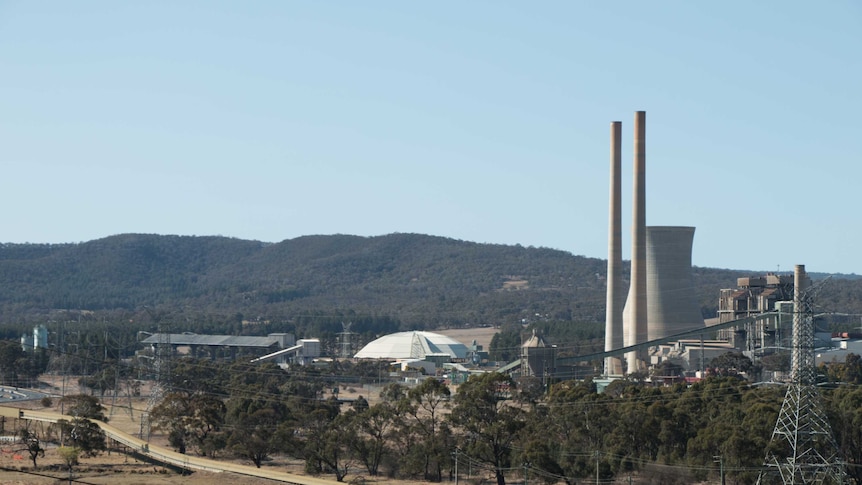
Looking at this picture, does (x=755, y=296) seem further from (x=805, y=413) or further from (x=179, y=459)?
(x=179, y=459)

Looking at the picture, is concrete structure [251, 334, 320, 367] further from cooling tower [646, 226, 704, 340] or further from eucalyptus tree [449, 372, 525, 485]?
eucalyptus tree [449, 372, 525, 485]

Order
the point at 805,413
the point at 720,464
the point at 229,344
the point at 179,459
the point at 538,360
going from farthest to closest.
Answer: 1. the point at 229,344
2. the point at 538,360
3. the point at 179,459
4. the point at 720,464
5. the point at 805,413

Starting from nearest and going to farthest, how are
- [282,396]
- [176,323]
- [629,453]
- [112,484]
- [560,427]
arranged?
[112,484]
[629,453]
[560,427]
[282,396]
[176,323]

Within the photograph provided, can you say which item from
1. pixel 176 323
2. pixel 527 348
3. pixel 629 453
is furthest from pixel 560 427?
pixel 176 323

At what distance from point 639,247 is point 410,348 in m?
48.6

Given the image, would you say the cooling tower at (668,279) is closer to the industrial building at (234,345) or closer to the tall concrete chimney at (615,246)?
the tall concrete chimney at (615,246)

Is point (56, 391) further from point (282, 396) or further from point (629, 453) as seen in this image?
point (629, 453)

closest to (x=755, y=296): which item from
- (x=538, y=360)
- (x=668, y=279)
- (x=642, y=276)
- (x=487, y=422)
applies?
(x=668, y=279)

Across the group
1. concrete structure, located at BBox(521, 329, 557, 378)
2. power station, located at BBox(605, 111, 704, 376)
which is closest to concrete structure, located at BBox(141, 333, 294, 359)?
power station, located at BBox(605, 111, 704, 376)

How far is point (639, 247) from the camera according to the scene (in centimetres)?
10375

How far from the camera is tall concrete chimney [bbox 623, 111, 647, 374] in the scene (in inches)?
4028

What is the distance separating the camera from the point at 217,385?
9806 centimetres

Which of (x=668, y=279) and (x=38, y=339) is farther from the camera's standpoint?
(x=38, y=339)

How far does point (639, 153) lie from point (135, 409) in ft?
157
